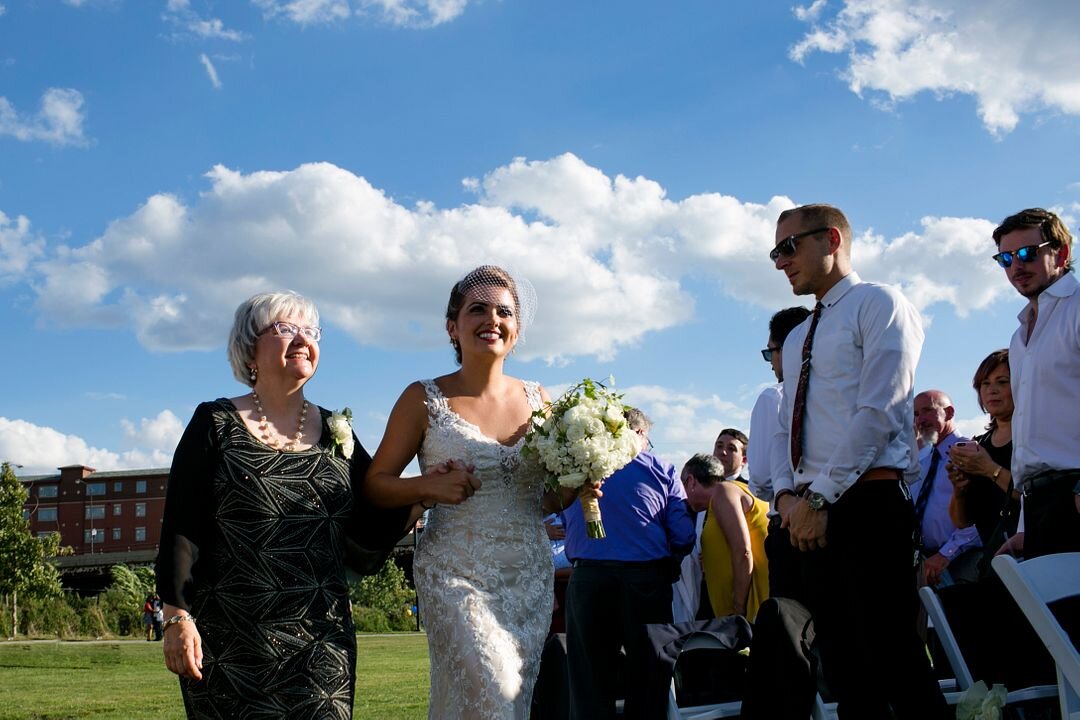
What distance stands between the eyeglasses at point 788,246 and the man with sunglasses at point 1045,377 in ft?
4.24

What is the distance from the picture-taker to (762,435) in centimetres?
679

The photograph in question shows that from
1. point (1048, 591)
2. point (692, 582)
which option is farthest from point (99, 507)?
point (1048, 591)

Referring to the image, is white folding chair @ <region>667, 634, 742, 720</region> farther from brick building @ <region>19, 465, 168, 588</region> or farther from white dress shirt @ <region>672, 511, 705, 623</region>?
brick building @ <region>19, 465, 168, 588</region>

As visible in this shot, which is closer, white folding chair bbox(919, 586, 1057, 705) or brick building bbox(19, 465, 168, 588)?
white folding chair bbox(919, 586, 1057, 705)

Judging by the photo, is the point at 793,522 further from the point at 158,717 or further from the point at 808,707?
the point at 158,717

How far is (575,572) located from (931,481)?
278cm

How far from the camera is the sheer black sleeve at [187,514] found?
13.1 ft

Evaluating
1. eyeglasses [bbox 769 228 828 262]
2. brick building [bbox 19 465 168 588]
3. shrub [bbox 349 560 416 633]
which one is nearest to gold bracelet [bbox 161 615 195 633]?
eyeglasses [bbox 769 228 828 262]

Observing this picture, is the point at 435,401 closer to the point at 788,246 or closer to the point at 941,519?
the point at 788,246

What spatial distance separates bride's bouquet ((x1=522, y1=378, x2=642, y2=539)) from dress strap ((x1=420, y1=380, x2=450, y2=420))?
0.44m

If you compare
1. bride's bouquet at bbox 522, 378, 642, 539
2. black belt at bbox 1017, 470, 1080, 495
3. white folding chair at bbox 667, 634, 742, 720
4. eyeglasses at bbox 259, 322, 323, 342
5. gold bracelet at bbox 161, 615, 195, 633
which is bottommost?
white folding chair at bbox 667, 634, 742, 720

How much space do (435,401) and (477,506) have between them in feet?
1.87

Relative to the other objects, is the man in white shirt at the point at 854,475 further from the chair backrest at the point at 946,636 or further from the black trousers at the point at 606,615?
the black trousers at the point at 606,615

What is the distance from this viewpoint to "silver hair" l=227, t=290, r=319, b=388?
448 centimetres
